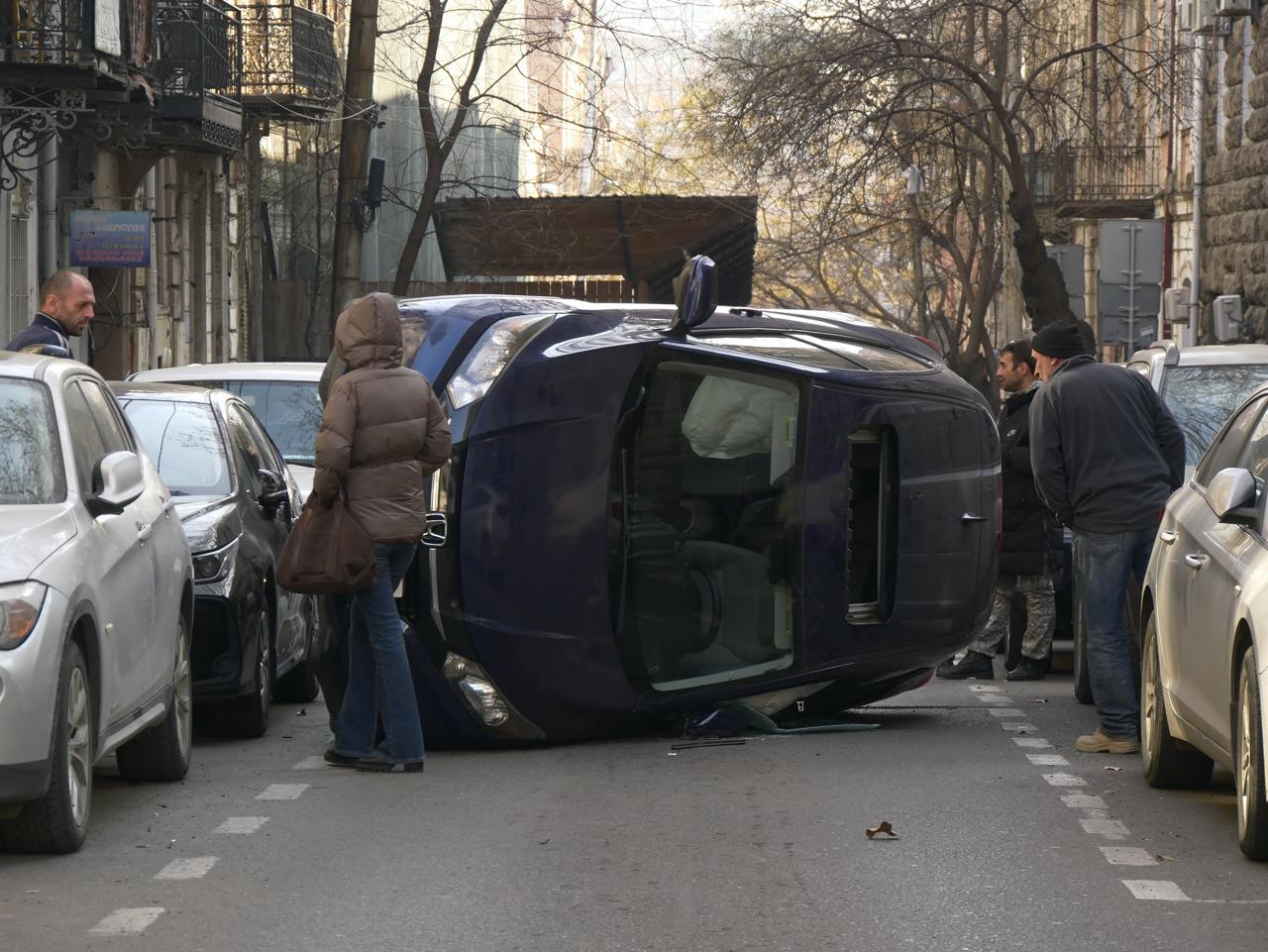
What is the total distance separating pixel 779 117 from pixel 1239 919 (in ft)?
62.0

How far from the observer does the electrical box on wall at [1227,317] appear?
2752 centimetres

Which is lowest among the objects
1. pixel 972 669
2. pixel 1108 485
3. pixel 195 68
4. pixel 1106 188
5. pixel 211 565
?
pixel 972 669

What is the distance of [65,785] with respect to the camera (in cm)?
718

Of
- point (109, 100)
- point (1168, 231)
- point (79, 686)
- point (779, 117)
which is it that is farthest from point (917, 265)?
point (79, 686)

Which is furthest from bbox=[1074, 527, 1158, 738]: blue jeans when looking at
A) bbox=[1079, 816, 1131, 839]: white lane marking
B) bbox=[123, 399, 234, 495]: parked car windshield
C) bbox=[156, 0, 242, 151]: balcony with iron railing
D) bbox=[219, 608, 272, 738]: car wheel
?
bbox=[156, 0, 242, 151]: balcony with iron railing

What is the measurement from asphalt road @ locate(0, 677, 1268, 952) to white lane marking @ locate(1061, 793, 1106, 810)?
→ 18 mm

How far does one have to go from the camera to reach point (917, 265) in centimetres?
4522

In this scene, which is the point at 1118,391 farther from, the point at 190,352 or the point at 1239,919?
the point at 190,352

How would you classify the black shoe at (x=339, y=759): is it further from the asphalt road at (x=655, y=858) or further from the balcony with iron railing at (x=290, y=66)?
the balcony with iron railing at (x=290, y=66)

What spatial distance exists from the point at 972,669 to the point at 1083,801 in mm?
5112

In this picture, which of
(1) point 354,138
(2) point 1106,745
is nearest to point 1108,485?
(2) point 1106,745

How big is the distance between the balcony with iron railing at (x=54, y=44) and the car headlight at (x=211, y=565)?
38.8 feet

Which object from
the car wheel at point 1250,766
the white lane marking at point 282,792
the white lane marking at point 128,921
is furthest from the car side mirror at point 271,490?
the car wheel at point 1250,766

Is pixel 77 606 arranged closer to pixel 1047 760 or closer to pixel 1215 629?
pixel 1215 629
